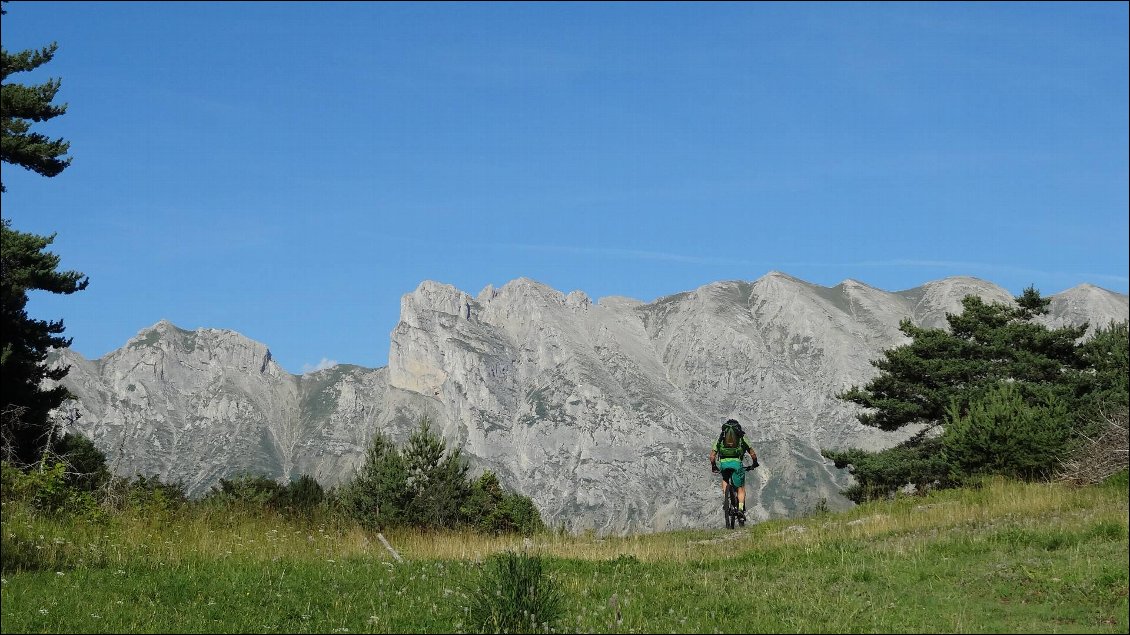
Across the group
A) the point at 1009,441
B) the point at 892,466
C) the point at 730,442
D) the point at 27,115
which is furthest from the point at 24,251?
the point at 892,466

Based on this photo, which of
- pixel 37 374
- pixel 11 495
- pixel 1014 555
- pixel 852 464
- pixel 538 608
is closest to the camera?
pixel 538 608

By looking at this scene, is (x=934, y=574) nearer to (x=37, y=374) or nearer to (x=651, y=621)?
(x=651, y=621)

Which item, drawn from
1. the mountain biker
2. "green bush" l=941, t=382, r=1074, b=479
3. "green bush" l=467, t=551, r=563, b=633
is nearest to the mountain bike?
the mountain biker

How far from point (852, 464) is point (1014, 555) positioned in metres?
35.4

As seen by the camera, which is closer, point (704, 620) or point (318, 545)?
point (704, 620)

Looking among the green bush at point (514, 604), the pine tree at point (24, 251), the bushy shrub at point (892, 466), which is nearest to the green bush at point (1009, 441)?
the green bush at point (514, 604)

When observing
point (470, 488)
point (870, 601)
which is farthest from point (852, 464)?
point (870, 601)

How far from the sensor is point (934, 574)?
1262 centimetres

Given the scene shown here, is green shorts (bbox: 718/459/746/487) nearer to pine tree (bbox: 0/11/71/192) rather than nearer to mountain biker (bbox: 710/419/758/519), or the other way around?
mountain biker (bbox: 710/419/758/519)

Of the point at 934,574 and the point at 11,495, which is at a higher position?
the point at 11,495

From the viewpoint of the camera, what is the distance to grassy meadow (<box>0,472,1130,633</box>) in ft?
35.4

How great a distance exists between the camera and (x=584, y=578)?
529 inches

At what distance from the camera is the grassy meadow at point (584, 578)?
35.4ft

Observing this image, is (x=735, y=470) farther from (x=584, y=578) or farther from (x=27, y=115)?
(x=27, y=115)
